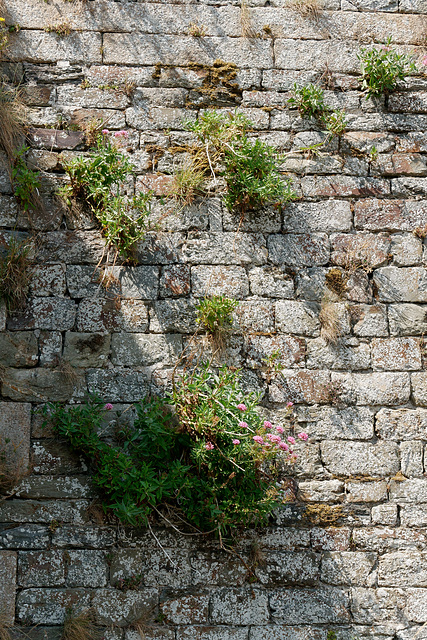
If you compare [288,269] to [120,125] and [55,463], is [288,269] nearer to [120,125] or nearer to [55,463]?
[120,125]

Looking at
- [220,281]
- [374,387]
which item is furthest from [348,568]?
[220,281]

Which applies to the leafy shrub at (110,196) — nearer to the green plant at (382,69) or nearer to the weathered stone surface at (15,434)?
the weathered stone surface at (15,434)

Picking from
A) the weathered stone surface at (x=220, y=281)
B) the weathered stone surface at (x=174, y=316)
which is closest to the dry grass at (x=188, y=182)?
the weathered stone surface at (x=220, y=281)

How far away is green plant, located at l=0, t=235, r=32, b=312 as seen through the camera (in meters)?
3.91

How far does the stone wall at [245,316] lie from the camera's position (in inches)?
144

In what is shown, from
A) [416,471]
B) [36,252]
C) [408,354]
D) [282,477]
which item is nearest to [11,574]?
[282,477]

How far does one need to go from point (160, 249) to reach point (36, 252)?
0.82 metres

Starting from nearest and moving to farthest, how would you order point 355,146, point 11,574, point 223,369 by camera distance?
point 11,574
point 223,369
point 355,146

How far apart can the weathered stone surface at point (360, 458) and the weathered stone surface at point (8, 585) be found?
201 cm

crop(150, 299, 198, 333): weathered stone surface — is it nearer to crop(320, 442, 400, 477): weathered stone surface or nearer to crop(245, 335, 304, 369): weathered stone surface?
crop(245, 335, 304, 369): weathered stone surface

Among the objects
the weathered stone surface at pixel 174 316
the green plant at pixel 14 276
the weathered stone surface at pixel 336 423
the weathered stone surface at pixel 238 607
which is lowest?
the weathered stone surface at pixel 238 607

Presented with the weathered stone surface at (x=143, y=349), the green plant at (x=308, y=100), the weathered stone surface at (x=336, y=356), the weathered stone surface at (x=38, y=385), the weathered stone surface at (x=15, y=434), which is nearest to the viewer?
the weathered stone surface at (x=15, y=434)

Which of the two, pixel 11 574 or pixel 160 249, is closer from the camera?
pixel 11 574

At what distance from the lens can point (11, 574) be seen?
357cm
